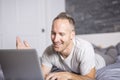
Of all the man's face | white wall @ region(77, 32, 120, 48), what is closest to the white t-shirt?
the man's face

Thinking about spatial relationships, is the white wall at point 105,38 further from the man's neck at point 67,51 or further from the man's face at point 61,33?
the man's face at point 61,33

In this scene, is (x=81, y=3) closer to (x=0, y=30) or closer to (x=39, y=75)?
(x=0, y=30)

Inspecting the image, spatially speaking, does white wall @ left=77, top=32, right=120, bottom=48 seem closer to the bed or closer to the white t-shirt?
the bed

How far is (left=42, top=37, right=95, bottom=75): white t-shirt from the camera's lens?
1.36 metres

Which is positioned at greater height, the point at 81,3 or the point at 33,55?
the point at 81,3

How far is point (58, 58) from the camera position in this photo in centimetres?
154

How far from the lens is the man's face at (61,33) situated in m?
1.31

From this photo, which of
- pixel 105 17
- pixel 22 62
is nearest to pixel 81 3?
pixel 105 17

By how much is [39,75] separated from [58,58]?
58 centimetres

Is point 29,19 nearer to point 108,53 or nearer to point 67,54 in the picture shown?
point 108,53

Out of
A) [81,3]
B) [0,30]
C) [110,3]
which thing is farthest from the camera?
[0,30]

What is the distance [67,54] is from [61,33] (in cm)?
22

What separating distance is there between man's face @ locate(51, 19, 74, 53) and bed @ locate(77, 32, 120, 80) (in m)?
0.31

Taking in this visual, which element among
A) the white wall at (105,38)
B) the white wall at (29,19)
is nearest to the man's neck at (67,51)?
the white wall at (105,38)
